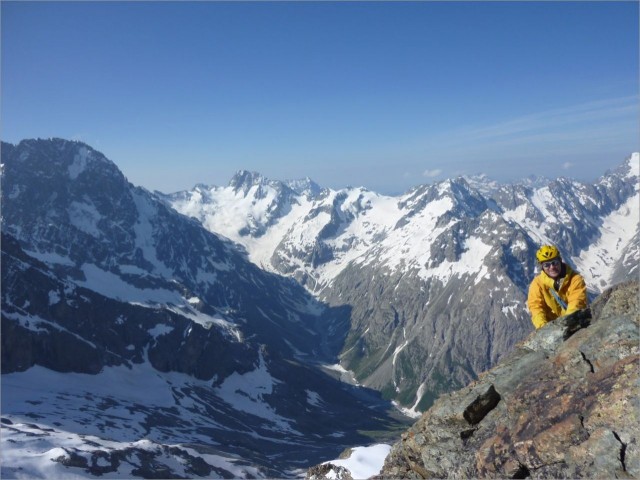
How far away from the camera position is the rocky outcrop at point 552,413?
51.9ft

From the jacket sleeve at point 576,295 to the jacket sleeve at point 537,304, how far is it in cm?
114

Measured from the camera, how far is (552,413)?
58.7ft

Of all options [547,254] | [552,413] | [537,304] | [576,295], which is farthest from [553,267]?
[552,413]

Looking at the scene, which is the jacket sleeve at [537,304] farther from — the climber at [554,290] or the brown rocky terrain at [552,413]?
the brown rocky terrain at [552,413]

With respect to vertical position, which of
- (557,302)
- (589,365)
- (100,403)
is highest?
(557,302)

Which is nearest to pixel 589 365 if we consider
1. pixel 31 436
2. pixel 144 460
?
pixel 144 460

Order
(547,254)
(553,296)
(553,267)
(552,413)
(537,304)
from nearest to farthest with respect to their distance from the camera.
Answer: (552,413) → (553,267) → (547,254) → (553,296) → (537,304)

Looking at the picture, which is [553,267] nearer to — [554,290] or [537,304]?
[554,290]

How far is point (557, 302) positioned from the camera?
73.8 feet

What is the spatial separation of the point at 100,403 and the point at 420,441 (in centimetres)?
19341

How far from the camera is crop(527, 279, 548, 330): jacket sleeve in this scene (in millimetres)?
22000

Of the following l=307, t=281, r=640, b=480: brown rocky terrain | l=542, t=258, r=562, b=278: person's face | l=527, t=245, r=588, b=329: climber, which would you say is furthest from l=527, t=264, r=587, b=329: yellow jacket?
l=307, t=281, r=640, b=480: brown rocky terrain

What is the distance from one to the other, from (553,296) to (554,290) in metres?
0.57

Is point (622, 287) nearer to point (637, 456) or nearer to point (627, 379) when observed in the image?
point (627, 379)
